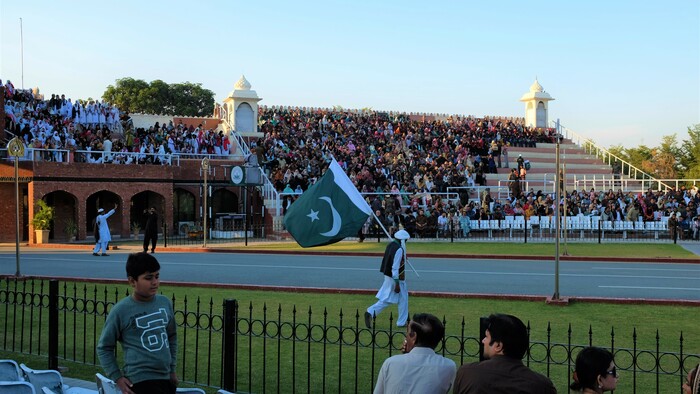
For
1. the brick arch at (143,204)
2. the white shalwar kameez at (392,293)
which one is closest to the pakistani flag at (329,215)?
the white shalwar kameez at (392,293)

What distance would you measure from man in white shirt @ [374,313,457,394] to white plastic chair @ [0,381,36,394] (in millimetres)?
3459

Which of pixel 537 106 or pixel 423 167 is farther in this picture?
pixel 537 106

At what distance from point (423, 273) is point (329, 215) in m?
6.71

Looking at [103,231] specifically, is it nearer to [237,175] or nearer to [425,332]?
[237,175]

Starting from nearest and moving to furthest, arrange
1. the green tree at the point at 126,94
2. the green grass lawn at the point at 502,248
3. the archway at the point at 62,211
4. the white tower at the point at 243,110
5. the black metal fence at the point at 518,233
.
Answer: the green grass lawn at the point at 502,248
the black metal fence at the point at 518,233
the archway at the point at 62,211
the white tower at the point at 243,110
the green tree at the point at 126,94

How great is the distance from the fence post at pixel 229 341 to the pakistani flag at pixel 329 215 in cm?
599

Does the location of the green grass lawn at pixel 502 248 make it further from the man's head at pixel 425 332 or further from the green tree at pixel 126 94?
the green tree at pixel 126 94

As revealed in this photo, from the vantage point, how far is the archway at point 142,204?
3644 cm

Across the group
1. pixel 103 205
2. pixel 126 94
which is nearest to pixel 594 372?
pixel 103 205

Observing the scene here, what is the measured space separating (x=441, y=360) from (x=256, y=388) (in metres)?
4.13

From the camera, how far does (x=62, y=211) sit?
3422cm

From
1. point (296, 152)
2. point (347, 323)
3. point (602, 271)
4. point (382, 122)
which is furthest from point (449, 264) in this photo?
point (382, 122)

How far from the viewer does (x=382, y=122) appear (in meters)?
52.8

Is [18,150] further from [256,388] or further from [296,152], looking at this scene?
[296,152]
